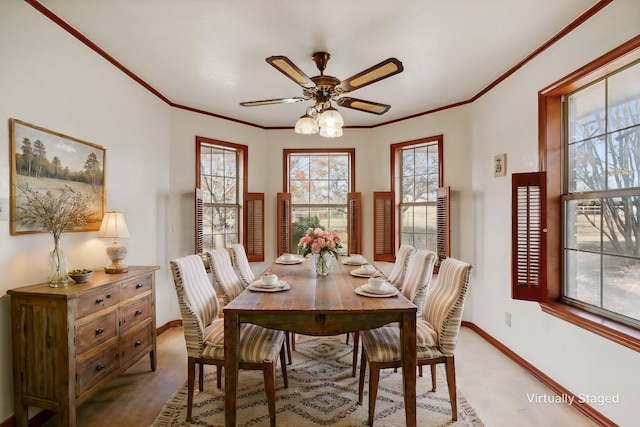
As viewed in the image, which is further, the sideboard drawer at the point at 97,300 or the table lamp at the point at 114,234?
the table lamp at the point at 114,234

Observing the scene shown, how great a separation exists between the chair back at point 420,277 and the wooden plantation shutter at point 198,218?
8.52 feet

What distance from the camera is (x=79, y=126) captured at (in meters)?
2.58

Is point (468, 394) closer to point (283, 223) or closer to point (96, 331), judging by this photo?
point (96, 331)

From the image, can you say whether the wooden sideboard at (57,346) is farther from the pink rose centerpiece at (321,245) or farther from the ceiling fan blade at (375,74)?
the ceiling fan blade at (375,74)

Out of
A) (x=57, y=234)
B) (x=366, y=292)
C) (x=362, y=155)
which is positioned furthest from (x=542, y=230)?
(x=57, y=234)

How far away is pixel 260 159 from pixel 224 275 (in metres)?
2.45

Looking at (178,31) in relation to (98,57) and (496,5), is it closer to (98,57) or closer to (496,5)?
(98,57)

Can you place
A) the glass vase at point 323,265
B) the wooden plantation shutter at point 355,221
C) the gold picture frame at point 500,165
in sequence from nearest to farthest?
the glass vase at point 323,265 < the gold picture frame at point 500,165 < the wooden plantation shutter at point 355,221

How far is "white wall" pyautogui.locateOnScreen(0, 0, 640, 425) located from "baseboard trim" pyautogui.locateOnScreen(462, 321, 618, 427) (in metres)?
0.05

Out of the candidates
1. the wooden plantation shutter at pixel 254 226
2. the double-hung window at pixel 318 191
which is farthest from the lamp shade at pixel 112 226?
the double-hung window at pixel 318 191

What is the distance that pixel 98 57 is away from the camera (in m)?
2.77

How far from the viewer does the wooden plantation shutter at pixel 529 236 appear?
2619 millimetres

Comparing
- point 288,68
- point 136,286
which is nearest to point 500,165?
point 288,68

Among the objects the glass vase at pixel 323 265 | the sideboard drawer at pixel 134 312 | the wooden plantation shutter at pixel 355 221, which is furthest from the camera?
the wooden plantation shutter at pixel 355 221
